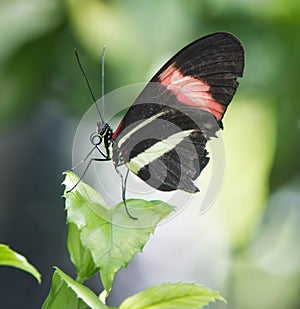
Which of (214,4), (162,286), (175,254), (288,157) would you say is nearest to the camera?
(162,286)

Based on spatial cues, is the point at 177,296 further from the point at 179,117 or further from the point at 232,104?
the point at 232,104

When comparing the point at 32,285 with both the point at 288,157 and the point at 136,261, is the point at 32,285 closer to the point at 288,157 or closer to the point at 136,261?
the point at 136,261

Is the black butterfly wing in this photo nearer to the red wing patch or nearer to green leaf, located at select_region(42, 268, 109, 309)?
the red wing patch

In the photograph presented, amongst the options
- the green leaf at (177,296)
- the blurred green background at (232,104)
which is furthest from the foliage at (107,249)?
the blurred green background at (232,104)

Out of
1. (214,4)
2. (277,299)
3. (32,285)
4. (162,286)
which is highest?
(214,4)

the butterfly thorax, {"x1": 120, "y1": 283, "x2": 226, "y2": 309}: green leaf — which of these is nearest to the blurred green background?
the butterfly thorax

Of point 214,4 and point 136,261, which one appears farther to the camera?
point 136,261

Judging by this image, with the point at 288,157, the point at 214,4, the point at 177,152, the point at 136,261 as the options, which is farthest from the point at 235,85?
the point at 136,261
